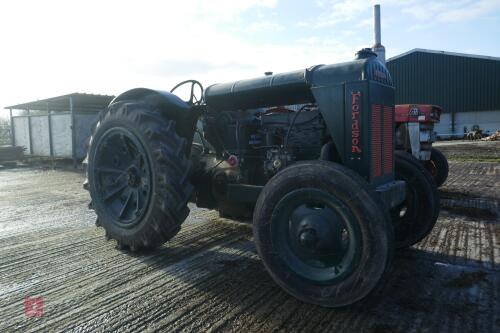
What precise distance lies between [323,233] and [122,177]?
97.4 inches

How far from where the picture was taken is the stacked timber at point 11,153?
55.2 ft

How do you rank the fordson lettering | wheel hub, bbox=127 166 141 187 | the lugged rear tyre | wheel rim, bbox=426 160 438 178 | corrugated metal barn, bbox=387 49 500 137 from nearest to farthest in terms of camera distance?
the fordson lettering, the lugged rear tyre, wheel hub, bbox=127 166 141 187, wheel rim, bbox=426 160 438 178, corrugated metal barn, bbox=387 49 500 137

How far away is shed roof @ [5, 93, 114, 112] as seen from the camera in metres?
15.4

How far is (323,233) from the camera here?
2.95m

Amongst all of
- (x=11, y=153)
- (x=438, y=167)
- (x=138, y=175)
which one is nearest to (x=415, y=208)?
(x=138, y=175)

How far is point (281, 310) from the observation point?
286 cm

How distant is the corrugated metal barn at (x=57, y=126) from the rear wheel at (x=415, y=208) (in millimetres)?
11748

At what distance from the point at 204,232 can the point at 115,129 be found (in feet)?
5.33

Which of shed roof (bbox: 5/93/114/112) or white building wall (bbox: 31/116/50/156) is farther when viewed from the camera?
white building wall (bbox: 31/116/50/156)

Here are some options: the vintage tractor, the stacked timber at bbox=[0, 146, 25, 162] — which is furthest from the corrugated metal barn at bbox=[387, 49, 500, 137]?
the vintage tractor

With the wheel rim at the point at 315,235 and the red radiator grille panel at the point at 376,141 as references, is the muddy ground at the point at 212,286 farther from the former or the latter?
the red radiator grille panel at the point at 376,141

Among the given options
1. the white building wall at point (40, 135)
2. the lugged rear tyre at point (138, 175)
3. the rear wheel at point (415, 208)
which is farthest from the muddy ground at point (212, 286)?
the white building wall at point (40, 135)

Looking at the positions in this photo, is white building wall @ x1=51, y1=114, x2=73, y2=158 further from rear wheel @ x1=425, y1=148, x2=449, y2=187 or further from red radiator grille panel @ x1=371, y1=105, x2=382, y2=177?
red radiator grille panel @ x1=371, y1=105, x2=382, y2=177

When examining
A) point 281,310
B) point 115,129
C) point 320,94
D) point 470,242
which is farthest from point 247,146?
point 470,242
